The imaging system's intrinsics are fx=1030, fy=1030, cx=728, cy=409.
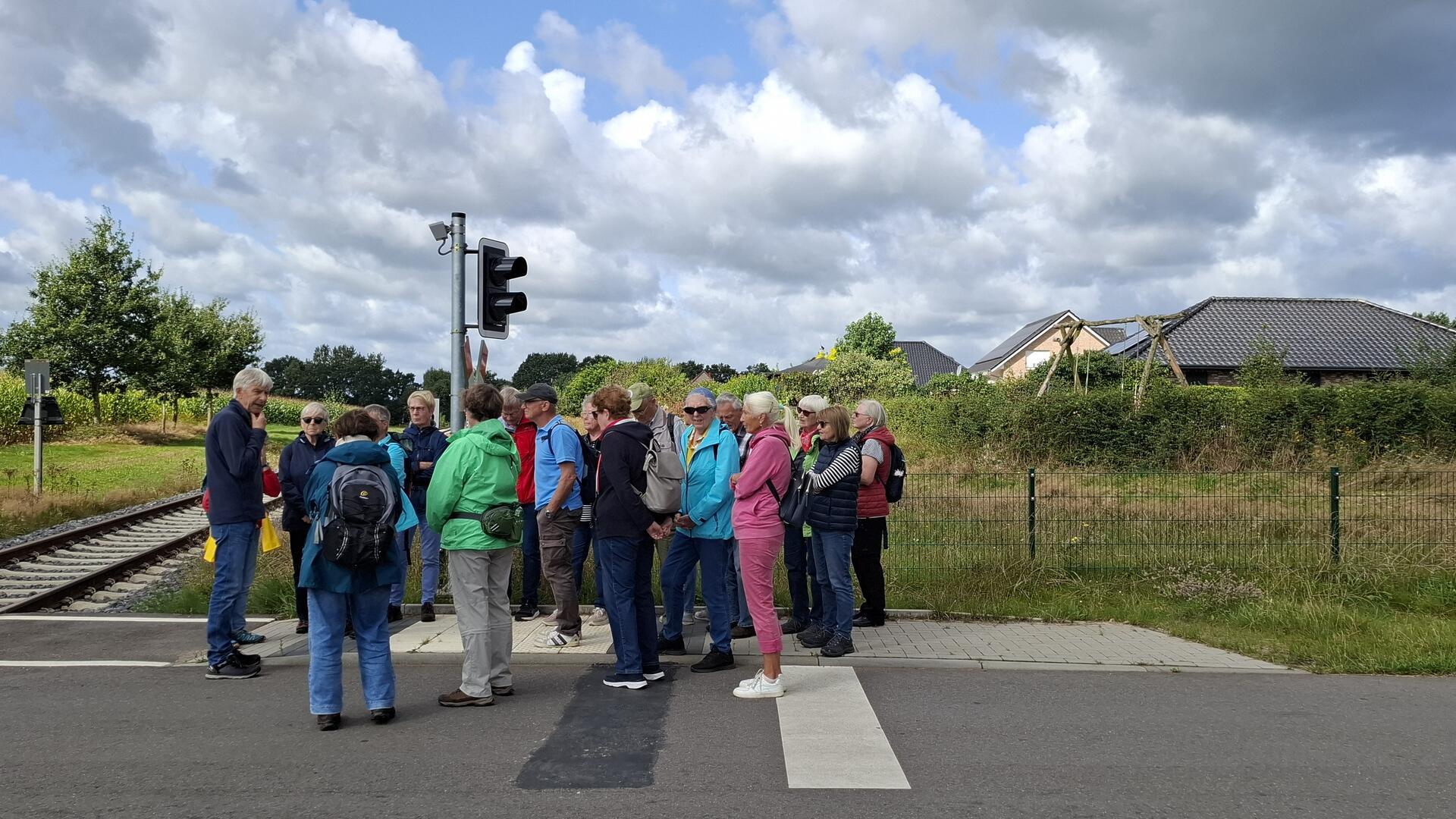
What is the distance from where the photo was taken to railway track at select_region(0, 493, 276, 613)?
1025 centimetres

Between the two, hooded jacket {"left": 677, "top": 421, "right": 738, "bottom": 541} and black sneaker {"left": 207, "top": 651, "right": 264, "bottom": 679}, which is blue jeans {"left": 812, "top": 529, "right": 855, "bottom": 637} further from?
black sneaker {"left": 207, "top": 651, "right": 264, "bottom": 679}

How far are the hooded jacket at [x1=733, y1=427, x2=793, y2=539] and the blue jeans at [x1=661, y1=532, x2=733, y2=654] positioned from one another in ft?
1.53

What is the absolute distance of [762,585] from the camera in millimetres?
6297

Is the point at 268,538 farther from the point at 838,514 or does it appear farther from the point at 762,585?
the point at 838,514

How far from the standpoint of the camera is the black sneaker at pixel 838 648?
23.4 ft

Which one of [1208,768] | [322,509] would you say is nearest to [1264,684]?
[1208,768]

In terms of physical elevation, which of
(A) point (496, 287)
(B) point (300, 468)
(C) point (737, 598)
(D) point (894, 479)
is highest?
(A) point (496, 287)

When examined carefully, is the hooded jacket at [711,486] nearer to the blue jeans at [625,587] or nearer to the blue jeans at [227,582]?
the blue jeans at [625,587]

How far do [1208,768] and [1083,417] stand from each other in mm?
16283

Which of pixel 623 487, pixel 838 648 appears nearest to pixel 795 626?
pixel 838 648

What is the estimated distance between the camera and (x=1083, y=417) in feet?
66.9

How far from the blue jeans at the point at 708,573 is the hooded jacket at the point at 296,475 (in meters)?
2.57

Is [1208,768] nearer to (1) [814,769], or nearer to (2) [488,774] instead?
(1) [814,769]

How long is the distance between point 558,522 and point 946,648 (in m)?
2.95
